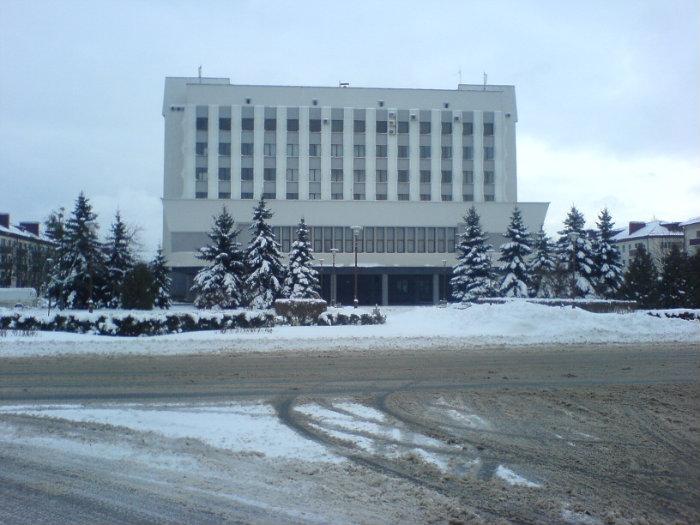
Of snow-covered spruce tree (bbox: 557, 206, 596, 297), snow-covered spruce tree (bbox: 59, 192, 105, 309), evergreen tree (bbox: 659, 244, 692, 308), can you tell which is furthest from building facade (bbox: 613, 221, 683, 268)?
snow-covered spruce tree (bbox: 59, 192, 105, 309)

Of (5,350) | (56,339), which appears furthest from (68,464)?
(56,339)

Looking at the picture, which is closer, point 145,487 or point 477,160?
point 145,487

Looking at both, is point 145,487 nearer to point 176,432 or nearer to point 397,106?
point 176,432

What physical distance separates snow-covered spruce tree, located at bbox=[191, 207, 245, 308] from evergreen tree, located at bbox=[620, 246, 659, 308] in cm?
2648

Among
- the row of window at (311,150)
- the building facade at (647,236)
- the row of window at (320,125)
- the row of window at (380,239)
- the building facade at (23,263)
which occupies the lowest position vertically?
the building facade at (23,263)

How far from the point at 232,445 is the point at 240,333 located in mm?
17434

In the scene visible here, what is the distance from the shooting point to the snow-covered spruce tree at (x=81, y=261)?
135ft

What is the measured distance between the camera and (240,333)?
82.5 ft

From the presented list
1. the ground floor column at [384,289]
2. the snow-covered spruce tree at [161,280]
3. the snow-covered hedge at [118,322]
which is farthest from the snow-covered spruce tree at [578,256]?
the snow-covered hedge at [118,322]

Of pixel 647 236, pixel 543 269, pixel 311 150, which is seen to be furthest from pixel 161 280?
pixel 647 236

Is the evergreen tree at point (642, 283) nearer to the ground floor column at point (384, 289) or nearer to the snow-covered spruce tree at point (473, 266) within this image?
the snow-covered spruce tree at point (473, 266)

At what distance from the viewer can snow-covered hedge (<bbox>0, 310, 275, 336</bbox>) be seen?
23938mm

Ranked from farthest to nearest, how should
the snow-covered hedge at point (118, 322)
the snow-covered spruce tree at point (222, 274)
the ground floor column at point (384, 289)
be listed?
the ground floor column at point (384, 289) < the snow-covered spruce tree at point (222, 274) < the snow-covered hedge at point (118, 322)

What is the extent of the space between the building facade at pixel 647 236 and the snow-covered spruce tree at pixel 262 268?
48028 mm
